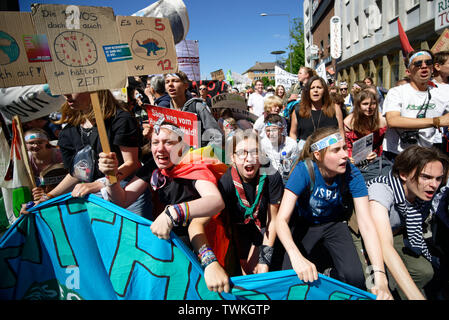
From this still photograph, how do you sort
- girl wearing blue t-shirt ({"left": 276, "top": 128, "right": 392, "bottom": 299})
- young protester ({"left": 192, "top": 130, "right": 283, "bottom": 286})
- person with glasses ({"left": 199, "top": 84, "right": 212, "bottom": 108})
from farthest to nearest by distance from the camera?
person with glasses ({"left": 199, "top": 84, "right": 212, "bottom": 108}), young protester ({"left": 192, "top": 130, "right": 283, "bottom": 286}), girl wearing blue t-shirt ({"left": 276, "top": 128, "right": 392, "bottom": 299})

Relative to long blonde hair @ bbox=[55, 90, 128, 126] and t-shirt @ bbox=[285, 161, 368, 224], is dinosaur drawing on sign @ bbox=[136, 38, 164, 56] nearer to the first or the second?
long blonde hair @ bbox=[55, 90, 128, 126]

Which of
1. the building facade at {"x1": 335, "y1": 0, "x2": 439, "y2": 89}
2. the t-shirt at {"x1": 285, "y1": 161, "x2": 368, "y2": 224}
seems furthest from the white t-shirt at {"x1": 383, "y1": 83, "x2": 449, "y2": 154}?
the building facade at {"x1": 335, "y1": 0, "x2": 439, "y2": 89}

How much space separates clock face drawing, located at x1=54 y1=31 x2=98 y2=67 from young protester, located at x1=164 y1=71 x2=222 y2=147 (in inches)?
57.6

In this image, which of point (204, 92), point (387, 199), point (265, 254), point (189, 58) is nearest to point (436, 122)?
point (387, 199)

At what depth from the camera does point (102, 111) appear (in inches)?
83.7

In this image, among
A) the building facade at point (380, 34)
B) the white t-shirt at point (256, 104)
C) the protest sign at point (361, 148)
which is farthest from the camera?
the building facade at point (380, 34)

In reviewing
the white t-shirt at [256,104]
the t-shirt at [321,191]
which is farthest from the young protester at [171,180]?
the white t-shirt at [256,104]

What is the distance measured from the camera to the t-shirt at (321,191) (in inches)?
85.5

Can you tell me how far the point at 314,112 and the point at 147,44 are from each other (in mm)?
2708

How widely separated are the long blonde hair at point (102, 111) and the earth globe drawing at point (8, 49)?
561mm

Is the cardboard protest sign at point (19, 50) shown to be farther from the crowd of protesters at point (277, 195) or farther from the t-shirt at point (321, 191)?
the t-shirt at point (321, 191)

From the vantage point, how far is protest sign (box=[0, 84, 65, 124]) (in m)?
2.49

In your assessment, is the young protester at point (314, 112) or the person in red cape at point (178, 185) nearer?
the person in red cape at point (178, 185)

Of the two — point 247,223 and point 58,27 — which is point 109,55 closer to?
point 58,27
